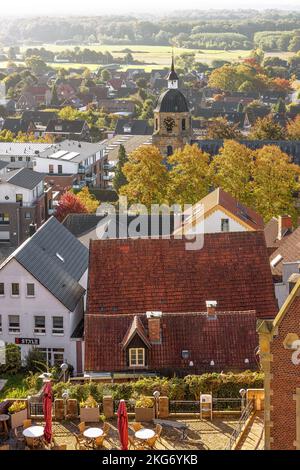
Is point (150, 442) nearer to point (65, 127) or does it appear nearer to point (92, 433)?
point (92, 433)

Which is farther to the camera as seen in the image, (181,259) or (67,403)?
(181,259)

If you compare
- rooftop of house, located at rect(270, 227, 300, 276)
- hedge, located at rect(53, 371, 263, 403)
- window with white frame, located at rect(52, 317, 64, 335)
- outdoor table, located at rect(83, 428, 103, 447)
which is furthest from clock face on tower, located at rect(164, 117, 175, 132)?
outdoor table, located at rect(83, 428, 103, 447)

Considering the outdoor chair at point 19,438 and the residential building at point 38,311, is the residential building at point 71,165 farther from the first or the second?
the outdoor chair at point 19,438

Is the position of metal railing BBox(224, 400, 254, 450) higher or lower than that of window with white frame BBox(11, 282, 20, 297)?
higher

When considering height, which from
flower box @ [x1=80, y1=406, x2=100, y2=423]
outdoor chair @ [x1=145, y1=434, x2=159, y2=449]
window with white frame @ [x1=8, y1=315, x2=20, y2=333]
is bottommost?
window with white frame @ [x1=8, y1=315, x2=20, y2=333]

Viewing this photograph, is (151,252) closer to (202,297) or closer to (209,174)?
(202,297)

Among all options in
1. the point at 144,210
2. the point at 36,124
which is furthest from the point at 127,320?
the point at 36,124

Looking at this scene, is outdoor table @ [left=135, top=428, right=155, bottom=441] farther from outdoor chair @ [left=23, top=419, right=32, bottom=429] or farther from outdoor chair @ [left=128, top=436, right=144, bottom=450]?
outdoor chair @ [left=23, top=419, right=32, bottom=429]
